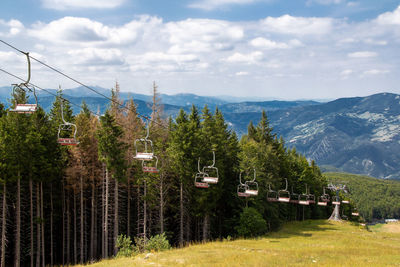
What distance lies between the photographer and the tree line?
3186 cm

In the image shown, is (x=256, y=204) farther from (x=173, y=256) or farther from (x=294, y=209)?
(x=294, y=209)

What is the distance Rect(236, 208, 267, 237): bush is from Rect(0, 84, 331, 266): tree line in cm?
107

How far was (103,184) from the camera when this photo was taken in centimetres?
3647

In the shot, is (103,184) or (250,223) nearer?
(103,184)

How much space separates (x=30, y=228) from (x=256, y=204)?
27174 millimetres

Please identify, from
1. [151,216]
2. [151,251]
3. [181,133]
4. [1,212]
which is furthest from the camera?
[151,216]

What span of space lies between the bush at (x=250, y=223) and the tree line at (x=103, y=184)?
42.0 inches

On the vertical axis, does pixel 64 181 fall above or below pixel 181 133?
below

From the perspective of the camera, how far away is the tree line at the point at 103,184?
31.9m

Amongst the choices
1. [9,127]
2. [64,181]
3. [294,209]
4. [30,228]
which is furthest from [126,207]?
[294,209]

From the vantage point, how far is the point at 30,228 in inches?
1361

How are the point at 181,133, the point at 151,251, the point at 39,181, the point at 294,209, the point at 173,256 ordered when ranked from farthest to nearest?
the point at 294,209 < the point at 181,133 < the point at 39,181 < the point at 151,251 < the point at 173,256

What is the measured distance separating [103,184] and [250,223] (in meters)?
18.3

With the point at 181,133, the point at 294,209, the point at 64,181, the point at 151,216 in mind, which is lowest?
the point at 294,209
